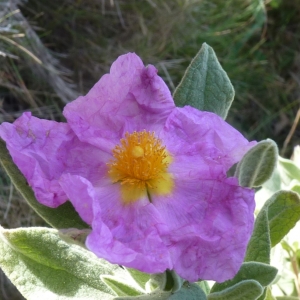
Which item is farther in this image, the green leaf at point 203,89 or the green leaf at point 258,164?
the green leaf at point 203,89

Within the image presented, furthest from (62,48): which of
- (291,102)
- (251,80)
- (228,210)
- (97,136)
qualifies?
(228,210)

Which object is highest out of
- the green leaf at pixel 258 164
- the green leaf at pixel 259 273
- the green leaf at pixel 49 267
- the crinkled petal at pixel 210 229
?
the green leaf at pixel 258 164

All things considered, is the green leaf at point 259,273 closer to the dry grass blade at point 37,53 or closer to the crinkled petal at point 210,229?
the crinkled petal at point 210,229

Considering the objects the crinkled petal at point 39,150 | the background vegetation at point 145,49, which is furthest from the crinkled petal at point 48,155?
the background vegetation at point 145,49

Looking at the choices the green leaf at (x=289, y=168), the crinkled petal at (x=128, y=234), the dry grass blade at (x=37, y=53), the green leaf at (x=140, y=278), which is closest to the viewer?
the crinkled petal at (x=128, y=234)

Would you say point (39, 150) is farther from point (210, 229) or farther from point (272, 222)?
point (272, 222)

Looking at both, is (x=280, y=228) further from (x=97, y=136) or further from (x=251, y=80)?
(x=251, y=80)

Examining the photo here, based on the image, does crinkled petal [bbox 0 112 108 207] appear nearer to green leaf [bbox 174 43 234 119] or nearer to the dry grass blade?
green leaf [bbox 174 43 234 119]

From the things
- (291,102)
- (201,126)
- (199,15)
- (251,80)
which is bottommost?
(291,102)
